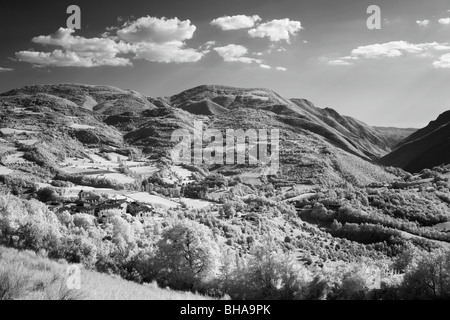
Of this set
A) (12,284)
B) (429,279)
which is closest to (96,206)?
(429,279)

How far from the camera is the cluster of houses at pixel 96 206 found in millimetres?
77438

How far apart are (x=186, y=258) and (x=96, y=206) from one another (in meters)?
66.0

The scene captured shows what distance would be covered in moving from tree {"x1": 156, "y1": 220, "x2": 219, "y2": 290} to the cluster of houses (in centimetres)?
4390

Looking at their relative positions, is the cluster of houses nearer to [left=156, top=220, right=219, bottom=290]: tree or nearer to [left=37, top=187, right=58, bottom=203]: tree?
[left=37, top=187, right=58, bottom=203]: tree

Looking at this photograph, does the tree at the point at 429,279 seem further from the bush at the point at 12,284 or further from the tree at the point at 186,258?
the bush at the point at 12,284

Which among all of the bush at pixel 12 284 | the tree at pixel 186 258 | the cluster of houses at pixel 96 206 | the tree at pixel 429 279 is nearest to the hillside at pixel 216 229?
the tree at pixel 186 258

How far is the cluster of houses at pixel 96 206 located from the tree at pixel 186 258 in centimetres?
4390

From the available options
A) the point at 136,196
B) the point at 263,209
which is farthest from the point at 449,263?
the point at 136,196

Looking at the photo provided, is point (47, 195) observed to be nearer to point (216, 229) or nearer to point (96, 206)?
point (96, 206)

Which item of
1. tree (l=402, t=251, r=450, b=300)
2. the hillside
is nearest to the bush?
the hillside

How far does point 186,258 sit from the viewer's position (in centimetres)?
2809
